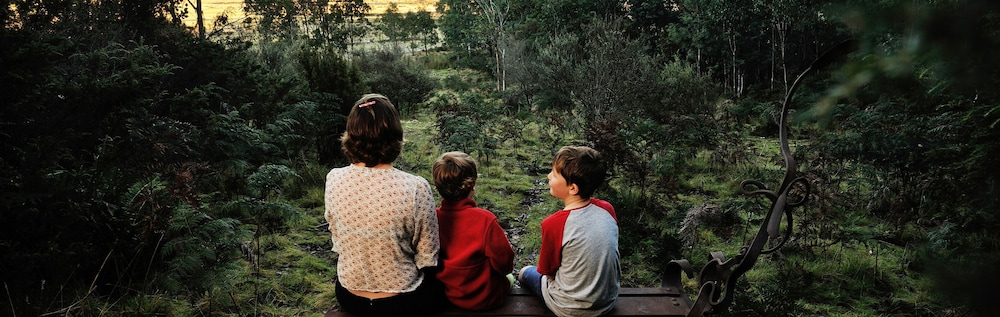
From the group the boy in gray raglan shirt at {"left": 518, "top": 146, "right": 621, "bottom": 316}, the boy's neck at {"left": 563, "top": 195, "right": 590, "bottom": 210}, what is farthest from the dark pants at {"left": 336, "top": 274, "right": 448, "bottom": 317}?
the boy's neck at {"left": 563, "top": 195, "right": 590, "bottom": 210}

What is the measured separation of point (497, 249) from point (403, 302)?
1.52 feet

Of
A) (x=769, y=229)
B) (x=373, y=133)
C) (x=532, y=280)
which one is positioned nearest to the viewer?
(x=769, y=229)

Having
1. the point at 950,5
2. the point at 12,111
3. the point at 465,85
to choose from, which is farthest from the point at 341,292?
the point at 465,85

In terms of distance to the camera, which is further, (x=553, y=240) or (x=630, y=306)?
(x=630, y=306)

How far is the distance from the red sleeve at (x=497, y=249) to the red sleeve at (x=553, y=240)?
15 centimetres

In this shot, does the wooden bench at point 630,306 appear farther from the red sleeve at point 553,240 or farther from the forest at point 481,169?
the forest at point 481,169

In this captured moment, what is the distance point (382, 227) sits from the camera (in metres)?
2.30

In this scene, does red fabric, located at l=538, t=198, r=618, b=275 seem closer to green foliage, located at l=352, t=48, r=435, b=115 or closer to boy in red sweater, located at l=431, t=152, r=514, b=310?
boy in red sweater, located at l=431, t=152, r=514, b=310

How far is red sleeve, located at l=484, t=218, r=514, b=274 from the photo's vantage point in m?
2.38

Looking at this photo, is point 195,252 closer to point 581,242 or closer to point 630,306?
point 581,242

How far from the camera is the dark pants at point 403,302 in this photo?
2369 millimetres

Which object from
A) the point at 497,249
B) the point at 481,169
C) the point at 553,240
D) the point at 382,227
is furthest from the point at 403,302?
the point at 481,169

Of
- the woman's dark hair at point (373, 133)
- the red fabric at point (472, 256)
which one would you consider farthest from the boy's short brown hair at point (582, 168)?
the woman's dark hair at point (373, 133)

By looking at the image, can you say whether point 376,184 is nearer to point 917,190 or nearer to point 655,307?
point 655,307
